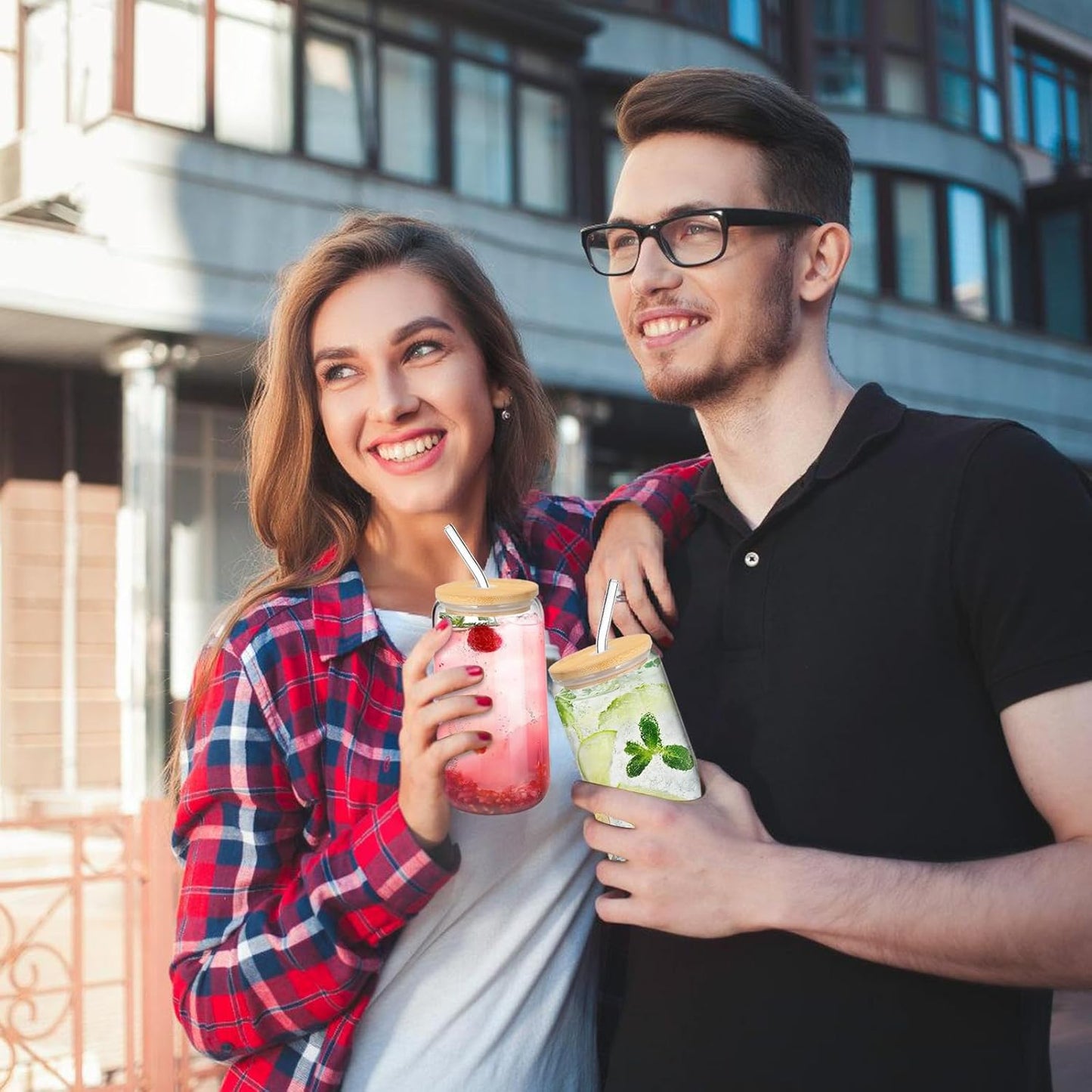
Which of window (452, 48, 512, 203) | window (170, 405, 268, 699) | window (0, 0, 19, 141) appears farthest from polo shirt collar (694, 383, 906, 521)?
window (452, 48, 512, 203)

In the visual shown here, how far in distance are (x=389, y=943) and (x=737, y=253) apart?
1242mm

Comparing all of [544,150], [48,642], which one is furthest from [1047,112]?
[48,642]

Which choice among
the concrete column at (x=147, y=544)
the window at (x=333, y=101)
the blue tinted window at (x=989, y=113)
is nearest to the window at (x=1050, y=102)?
the blue tinted window at (x=989, y=113)

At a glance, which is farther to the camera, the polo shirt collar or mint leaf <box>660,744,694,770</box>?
the polo shirt collar

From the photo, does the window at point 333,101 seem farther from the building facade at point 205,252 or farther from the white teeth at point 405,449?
the white teeth at point 405,449

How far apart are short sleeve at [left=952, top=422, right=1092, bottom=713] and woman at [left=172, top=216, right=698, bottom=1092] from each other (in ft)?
2.32

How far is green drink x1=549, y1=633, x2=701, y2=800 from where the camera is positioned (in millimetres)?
1825

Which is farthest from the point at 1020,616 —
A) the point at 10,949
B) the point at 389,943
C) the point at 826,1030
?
the point at 10,949

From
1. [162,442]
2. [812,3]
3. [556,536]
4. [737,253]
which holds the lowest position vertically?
[556,536]

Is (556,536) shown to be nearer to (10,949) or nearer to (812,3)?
(10,949)

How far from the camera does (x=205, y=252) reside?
12.4 metres

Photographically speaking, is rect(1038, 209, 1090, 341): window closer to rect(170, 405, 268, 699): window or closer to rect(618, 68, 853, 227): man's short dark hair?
rect(170, 405, 268, 699): window

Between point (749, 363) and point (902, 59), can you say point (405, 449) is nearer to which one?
point (749, 363)

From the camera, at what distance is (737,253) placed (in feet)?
7.29
